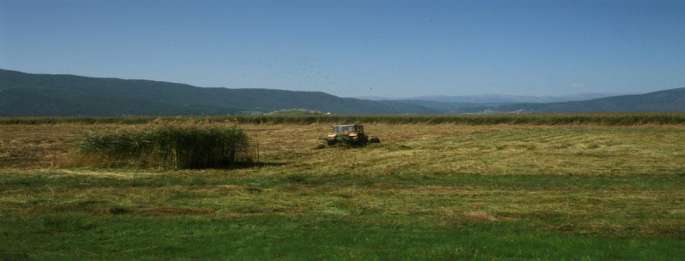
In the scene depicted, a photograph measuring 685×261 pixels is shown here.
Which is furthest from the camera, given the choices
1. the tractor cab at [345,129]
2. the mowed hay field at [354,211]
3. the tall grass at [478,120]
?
the tall grass at [478,120]

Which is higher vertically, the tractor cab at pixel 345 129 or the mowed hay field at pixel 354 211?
the tractor cab at pixel 345 129

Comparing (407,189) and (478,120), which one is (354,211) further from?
(478,120)

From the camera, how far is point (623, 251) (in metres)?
10.4

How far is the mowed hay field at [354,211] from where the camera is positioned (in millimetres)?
10812

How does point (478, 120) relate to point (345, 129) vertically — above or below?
below

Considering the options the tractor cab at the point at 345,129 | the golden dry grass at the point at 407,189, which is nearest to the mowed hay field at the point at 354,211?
the golden dry grass at the point at 407,189

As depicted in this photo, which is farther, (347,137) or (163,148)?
(347,137)

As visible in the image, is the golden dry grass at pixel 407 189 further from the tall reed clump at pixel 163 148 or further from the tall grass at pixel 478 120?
the tall grass at pixel 478 120

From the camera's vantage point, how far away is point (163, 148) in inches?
1161

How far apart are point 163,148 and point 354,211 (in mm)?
16217

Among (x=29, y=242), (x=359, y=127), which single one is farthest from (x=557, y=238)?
(x=359, y=127)

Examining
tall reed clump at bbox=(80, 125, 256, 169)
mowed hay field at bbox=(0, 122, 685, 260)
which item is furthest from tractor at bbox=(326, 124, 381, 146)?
mowed hay field at bbox=(0, 122, 685, 260)

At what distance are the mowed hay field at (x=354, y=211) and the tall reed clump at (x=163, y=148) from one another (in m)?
1.31

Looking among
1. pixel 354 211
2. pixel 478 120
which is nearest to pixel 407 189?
pixel 354 211
